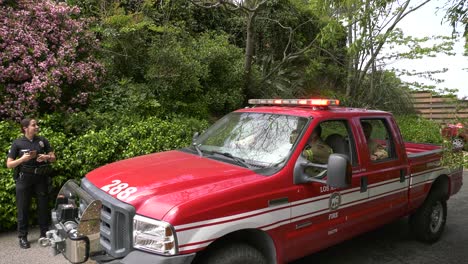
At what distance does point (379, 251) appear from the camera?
5234 millimetres

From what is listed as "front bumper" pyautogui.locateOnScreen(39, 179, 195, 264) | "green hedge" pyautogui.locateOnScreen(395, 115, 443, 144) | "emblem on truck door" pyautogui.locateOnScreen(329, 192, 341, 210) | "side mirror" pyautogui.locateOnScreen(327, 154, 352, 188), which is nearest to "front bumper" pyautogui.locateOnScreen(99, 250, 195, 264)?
"front bumper" pyautogui.locateOnScreen(39, 179, 195, 264)

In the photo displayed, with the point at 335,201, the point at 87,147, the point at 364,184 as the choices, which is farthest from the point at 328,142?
the point at 87,147

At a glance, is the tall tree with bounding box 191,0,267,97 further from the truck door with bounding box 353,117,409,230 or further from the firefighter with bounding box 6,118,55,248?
the firefighter with bounding box 6,118,55,248

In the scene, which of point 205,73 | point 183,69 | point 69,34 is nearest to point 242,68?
point 205,73

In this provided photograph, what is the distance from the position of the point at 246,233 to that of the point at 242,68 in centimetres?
790

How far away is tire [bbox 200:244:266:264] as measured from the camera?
9.77ft

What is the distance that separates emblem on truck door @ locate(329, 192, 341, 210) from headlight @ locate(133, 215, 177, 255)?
171 centimetres

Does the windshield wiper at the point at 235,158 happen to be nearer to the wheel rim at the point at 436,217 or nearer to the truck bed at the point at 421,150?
the truck bed at the point at 421,150

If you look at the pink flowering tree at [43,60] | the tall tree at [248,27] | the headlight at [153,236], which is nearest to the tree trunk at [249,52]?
the tall tree at [248,27]

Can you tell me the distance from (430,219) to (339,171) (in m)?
3.13

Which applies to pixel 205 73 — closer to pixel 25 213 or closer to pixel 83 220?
pixel 25 213

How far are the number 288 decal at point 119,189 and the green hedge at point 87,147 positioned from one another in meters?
2.49

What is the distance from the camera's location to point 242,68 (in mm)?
10750

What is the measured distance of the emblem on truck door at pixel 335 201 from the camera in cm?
383
